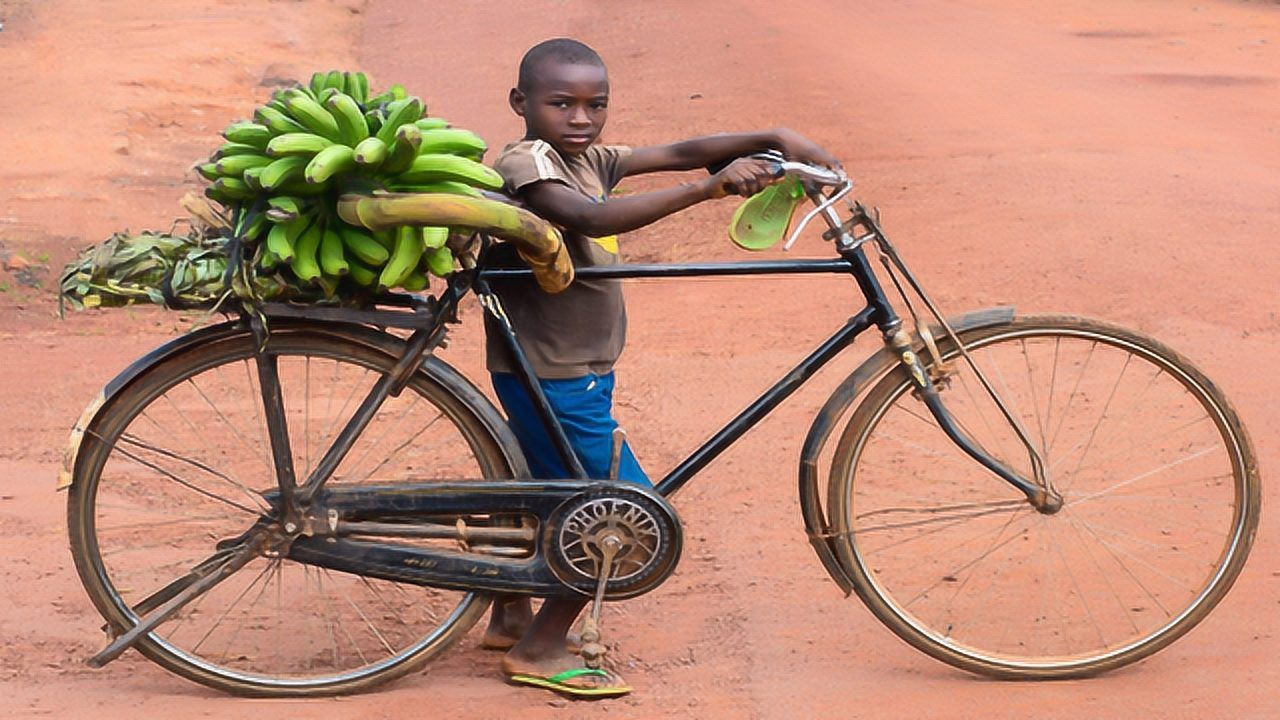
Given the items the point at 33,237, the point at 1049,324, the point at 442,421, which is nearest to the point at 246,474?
the point at 442,421

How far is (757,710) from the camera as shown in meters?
3.71

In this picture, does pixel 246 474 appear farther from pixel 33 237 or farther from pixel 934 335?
pixel 33 237

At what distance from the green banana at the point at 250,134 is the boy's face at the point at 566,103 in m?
0.60

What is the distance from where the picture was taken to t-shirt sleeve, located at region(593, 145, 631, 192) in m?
3.89

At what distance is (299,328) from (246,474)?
1.99 meters

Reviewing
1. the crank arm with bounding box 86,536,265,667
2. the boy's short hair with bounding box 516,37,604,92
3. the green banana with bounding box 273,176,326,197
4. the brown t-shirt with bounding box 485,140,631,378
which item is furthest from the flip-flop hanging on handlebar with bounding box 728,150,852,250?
the crank arm with bounding box 86,536,265,667

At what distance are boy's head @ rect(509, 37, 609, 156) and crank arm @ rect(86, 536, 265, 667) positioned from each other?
1184mm

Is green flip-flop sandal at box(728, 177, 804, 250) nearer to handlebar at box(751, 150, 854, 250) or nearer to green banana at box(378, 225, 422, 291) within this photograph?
handlebar at box(751, 150, 854, 250)

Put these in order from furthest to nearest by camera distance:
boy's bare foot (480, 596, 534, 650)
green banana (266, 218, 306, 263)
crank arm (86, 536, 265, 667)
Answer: boy's bare foot (480, 596, 534, 650), crank arm (86, 536, 265, 667), green banana (266, 218, 306, 263)

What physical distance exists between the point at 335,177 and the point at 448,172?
0.25 metres

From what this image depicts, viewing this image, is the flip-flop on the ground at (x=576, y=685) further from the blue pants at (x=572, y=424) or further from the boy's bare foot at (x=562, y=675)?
the blue pants at (x=572, y=424)

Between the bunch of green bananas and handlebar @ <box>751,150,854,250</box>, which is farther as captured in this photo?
handlebar @ <box>751,150,854,250</box>

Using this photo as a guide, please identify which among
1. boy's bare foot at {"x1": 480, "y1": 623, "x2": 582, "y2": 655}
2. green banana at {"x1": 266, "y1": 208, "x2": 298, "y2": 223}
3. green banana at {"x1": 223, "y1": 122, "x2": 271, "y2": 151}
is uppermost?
green banana at {"x1": 223, "y1": 122, "x2": 271, "y2": 151}

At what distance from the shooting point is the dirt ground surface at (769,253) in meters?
3.88
